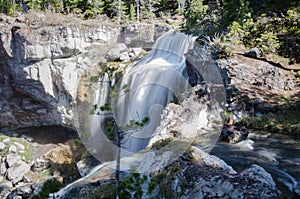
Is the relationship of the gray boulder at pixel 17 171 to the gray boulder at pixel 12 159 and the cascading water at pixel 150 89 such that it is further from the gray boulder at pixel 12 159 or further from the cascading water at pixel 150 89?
the cascading water at pixel 150 89

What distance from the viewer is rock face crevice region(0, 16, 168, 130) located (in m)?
14.5

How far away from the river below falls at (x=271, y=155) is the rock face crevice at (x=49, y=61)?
8476 millimetres

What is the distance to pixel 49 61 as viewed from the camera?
14.7m

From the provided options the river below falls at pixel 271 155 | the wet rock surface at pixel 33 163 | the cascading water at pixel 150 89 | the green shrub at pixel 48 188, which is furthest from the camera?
the wet rock surface at pixel 33 163

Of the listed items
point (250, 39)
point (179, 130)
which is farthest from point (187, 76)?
point (250, 39)

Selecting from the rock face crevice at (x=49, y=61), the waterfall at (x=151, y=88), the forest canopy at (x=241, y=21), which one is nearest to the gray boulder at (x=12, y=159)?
the rock face crevice at (x=49, y=61)

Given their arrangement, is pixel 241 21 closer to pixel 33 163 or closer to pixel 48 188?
pixel 33 163

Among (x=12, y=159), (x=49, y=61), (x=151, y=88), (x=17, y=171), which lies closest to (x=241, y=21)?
(x=151, y=88)

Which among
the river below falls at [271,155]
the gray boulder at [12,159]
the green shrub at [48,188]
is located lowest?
the gray boulder at [12,159]

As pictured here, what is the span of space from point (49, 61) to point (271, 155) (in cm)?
1188

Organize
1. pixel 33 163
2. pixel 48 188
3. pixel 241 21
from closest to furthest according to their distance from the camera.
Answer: pixel 48 188, pixel 241 21, pixel 33 163

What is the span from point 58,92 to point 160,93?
21.9ft

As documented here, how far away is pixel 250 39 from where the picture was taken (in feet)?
45.6

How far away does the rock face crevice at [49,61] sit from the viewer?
1447 cm
